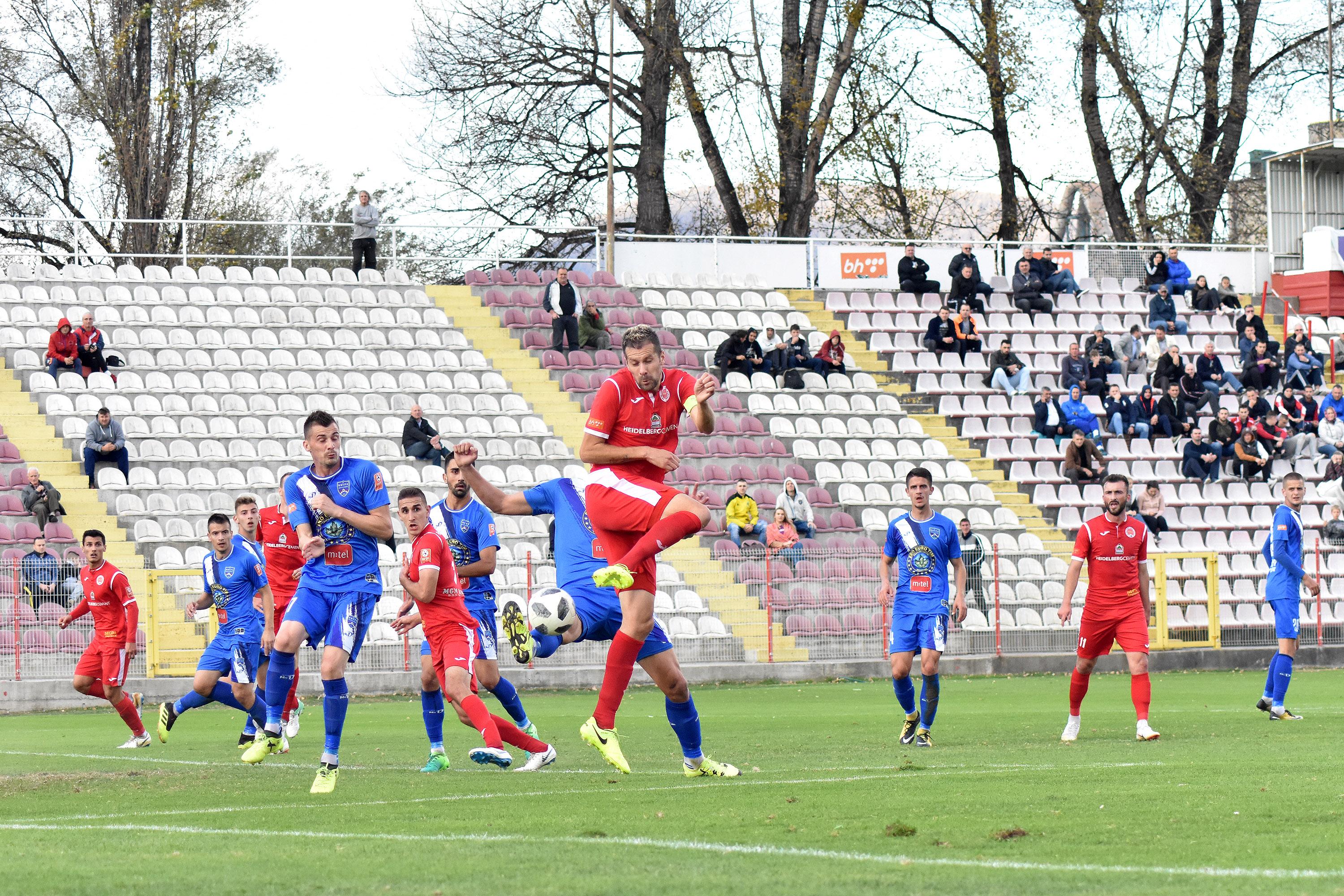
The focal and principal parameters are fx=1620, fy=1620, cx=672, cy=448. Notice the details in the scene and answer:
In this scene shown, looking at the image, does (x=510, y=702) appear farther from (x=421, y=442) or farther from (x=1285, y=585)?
(x=421, y=442)

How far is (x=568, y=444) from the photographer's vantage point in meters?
25.5

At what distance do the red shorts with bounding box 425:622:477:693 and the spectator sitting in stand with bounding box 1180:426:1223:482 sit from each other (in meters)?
19.0

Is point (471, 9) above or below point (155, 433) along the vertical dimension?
above

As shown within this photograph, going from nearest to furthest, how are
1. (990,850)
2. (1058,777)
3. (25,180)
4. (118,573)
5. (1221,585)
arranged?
(990,850)
(1058,777)
(118,573)
(1221,585)
(25,180)

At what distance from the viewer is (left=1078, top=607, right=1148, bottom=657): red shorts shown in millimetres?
12492

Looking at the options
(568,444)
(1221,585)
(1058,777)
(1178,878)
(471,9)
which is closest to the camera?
(1178,878)

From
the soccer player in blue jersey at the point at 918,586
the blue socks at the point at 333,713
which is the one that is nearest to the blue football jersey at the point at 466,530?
the blue socks at the point at 333,713

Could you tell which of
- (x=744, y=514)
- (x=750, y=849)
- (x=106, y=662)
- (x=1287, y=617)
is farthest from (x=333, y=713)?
(x=744, y=514)

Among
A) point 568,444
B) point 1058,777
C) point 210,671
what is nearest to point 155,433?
point 568,444

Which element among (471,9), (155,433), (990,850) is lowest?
(990,850)

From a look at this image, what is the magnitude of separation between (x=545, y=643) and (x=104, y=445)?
580 inches

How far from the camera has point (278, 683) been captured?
9.71m

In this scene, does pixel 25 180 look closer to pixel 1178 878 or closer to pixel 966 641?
pixel 966 641

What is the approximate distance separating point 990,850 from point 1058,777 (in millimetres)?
2680
